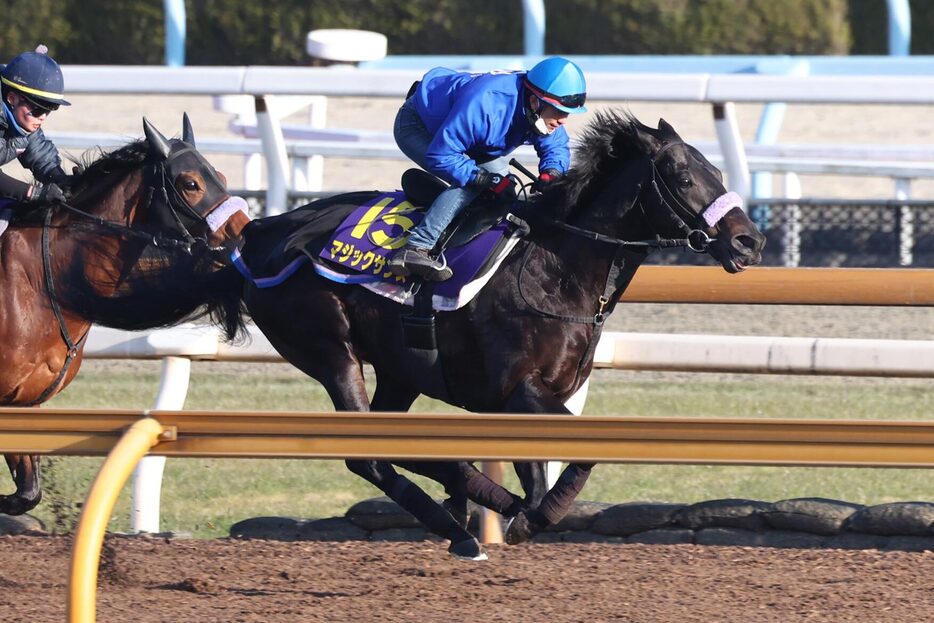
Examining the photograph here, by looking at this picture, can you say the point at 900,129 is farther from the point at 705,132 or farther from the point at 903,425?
the point at 903,425

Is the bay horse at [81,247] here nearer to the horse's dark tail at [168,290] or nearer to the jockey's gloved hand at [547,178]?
the horse's dark tail at [168,290]

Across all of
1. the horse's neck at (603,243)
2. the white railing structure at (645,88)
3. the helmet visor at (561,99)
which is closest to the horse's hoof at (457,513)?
the horse's neck at (603,243)

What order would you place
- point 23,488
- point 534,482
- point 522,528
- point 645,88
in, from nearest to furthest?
point 522,528
point 534,482
point 23,488
point 645,88

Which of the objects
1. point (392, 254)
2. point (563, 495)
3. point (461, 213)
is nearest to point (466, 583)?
point (563, 495)

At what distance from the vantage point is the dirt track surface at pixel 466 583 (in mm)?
4051

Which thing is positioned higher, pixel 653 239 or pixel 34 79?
pixel 34 79

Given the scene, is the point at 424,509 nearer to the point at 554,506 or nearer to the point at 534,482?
the point at 534,482

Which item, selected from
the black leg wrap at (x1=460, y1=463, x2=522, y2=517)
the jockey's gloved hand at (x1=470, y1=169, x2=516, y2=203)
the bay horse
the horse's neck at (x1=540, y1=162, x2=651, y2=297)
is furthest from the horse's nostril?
the bay horse

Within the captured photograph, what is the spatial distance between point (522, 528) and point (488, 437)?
4.61 ft

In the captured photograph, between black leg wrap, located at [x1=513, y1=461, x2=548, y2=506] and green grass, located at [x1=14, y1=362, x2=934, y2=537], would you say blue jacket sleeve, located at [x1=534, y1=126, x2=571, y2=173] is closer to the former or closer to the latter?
black leg wrap, located at [x1=513, y1=461, x2=548, y2=506]

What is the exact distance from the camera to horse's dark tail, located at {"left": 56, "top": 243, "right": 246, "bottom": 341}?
5230mm

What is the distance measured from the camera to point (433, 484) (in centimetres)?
638

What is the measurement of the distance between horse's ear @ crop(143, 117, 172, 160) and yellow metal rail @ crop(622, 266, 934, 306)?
156cm

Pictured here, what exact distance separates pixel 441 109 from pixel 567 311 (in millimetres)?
776
